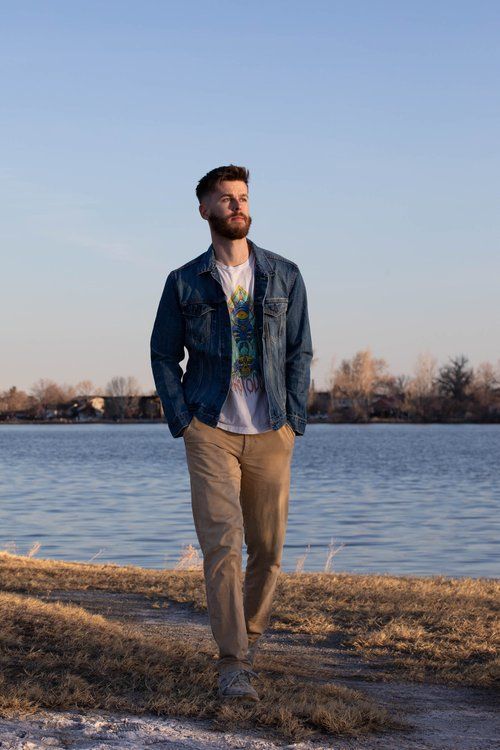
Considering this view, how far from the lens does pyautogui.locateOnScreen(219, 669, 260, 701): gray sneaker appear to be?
5383 millimetres

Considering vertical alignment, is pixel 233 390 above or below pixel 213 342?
below

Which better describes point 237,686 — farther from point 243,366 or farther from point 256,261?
point 256,261

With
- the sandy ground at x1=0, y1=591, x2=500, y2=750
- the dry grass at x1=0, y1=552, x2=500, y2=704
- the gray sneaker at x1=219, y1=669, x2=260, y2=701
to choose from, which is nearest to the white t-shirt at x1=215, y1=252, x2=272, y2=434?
the gray sneaker at x1=219, y1=669, x2=260, y2=701

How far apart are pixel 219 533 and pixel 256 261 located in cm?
141

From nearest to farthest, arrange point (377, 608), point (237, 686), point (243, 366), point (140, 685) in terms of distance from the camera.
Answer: point (237, 686), point (140, 685), point (243, 366), point (377, 608)

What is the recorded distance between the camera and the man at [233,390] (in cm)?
559

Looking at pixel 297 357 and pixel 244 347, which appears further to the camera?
pixel 297 357

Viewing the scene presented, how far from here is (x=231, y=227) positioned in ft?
18.8

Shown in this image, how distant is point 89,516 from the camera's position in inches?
1053

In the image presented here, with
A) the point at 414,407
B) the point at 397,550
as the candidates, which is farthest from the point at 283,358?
the point at 414,407

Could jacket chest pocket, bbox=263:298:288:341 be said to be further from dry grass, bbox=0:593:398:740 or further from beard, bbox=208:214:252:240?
dry grass, bbox=0:593:398:740

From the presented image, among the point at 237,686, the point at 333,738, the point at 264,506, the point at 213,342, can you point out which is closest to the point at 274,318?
the point at 213,342

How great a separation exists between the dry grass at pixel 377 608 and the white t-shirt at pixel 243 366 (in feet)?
6.22

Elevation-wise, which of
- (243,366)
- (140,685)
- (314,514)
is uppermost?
(243,366)
